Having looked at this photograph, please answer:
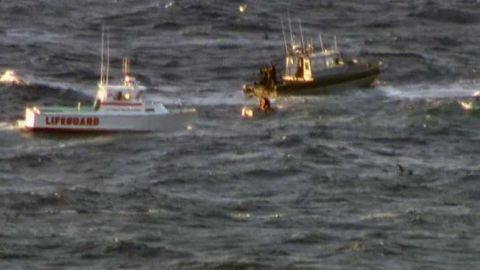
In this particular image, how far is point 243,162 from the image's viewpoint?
209ft

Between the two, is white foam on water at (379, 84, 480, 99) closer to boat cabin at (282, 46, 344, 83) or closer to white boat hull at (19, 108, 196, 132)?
boat cabin at (282, 46, 344, 83)

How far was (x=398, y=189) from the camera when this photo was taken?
58.5 metres

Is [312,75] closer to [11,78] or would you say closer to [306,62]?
[306,62]

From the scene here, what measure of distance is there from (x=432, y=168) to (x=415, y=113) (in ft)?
37.8

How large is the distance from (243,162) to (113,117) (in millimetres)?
7701

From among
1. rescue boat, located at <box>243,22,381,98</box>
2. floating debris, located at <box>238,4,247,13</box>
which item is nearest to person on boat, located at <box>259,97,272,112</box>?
rescue boat, located at <box>243,22,381,98</box>

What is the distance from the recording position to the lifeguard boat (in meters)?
69.6

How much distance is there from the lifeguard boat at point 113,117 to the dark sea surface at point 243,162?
1.84 feet

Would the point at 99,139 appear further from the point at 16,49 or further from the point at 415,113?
the point at 16,49

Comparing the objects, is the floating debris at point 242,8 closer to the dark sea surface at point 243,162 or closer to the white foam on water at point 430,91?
the dark sea surface at point 243,162

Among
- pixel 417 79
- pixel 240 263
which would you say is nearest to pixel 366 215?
pixel 240 263

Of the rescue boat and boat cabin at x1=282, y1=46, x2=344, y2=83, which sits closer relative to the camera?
the rescue boat

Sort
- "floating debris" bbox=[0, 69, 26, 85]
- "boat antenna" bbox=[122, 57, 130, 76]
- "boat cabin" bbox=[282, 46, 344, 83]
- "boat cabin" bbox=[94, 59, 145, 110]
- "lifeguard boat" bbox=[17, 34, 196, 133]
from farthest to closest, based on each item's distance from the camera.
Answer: "boat antenna" bbox=[122, 57, 130, 76] < "floating debris" bbox=[0, 69, 26, 85] < "boat cabin" bbox=[282, 46, 344, 83] < "boat cabin" bbox=[94, 59, 145, 110] < "lifeguard boat" bbox=[17, 34, 196, 133]

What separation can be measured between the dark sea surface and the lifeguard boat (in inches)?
22.1
